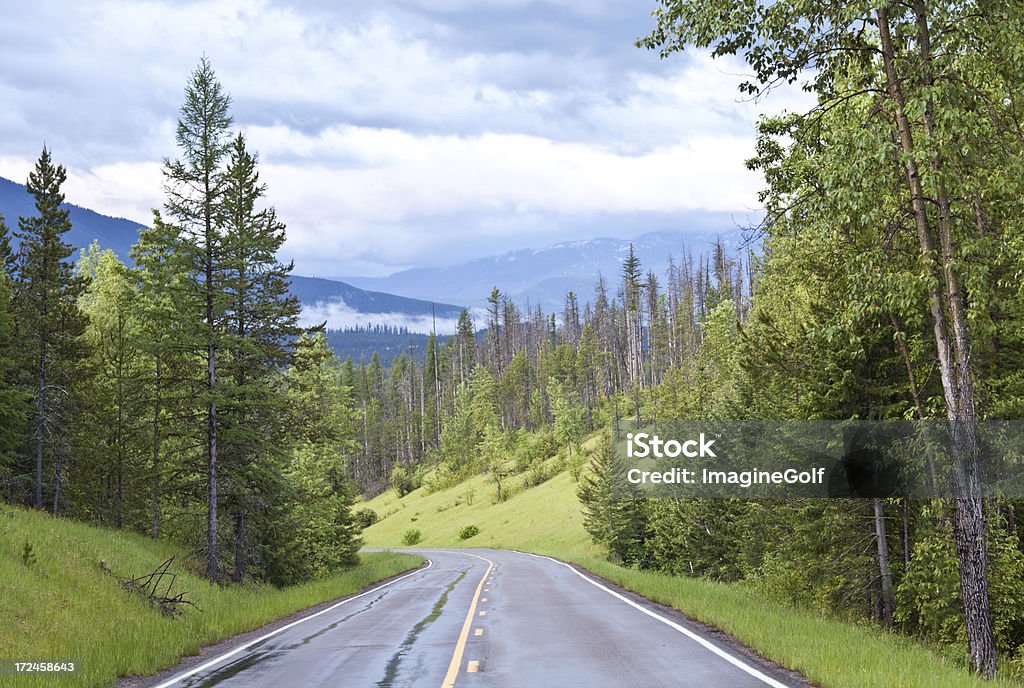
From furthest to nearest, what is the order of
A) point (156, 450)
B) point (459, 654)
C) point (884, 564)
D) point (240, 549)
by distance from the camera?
point (156, 450) < point (240, 549) < point (884, 564) < point (459, 654)

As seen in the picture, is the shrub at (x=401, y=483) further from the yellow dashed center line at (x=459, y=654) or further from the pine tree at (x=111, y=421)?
the yellow dashed center line at (x=459, y=654)

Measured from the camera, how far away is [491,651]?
13.9 m

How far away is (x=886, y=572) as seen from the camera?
1930 centimetres

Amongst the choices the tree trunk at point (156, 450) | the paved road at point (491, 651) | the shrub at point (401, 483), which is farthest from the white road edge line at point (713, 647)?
the shrub at point (401, 483)

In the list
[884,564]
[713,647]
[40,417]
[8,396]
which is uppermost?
[8,396]

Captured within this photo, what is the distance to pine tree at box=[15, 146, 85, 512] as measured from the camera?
32.6 metres

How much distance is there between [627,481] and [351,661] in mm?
31714

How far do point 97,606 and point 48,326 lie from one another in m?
18.9

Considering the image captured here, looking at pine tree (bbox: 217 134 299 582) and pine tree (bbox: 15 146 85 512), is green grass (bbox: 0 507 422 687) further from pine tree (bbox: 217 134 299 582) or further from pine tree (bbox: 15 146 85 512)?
pine tree (bbox: 15 146 85 512)

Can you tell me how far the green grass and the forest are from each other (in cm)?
285

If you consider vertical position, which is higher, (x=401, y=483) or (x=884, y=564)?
(x=884, y=564)

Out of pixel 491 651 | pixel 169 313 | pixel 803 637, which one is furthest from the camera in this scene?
pixel 169 313

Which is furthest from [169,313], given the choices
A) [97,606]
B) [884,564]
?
[884,564]

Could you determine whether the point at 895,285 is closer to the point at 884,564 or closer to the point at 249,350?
the point at 884,564
